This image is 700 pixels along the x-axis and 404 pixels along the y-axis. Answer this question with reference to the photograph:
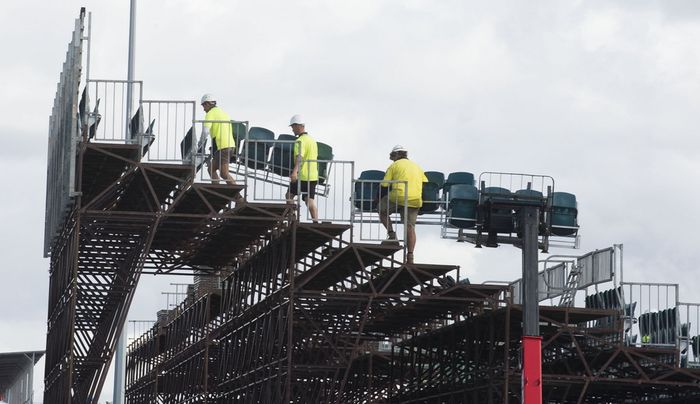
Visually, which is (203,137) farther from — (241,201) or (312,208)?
(312,208)

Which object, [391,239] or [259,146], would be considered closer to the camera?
[391,239]

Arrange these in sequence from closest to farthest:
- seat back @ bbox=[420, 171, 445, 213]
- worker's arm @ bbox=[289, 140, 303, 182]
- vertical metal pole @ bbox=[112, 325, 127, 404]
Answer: worker's arm @ bbox=[289, 140, 303, 182] < seat back @ bbox=[420, 171, 445, 213] < vertical metal pole @ bbox=[112, 325, 127, 404]

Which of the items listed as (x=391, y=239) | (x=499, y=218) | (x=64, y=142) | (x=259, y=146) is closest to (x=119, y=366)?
(x=64, y=142)

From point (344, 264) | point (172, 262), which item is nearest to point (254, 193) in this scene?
point (344, 264)

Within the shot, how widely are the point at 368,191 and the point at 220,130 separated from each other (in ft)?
14.2

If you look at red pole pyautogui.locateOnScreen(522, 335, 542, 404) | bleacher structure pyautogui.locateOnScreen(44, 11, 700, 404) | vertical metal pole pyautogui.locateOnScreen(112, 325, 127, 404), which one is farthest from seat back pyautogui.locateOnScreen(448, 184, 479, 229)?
vertical metal pole pyautogui.locateOnScreen(112, 325, 127, 404)

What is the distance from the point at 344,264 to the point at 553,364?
694 centimetres

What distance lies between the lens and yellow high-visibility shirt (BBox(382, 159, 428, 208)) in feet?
124

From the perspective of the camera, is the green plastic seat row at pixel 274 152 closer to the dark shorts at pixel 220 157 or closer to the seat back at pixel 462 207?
the dark shorts at pixel 220 157

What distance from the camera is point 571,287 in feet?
131

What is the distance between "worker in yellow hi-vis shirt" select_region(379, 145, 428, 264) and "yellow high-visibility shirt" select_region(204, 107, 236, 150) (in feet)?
11.8

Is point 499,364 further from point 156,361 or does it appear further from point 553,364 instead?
point 156,361

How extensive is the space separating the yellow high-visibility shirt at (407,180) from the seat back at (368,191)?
1.74ft

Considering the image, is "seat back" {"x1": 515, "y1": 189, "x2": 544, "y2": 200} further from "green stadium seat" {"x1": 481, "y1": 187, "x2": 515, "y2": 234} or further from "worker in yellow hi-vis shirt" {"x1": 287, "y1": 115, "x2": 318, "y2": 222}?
"worker in yellow hi-vis shirt" {"x1": 287, "y1": 115, "x2": 318, "y2": 222}
